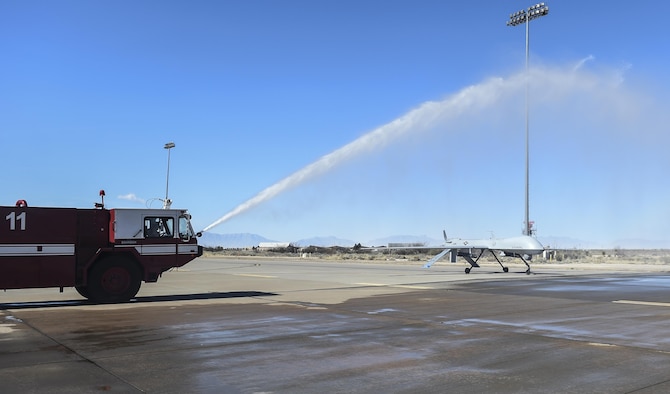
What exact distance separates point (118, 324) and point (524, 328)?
863 centimetres

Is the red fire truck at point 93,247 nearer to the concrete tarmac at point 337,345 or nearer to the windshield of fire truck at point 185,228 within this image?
the windshield of fire truck at point 185,228

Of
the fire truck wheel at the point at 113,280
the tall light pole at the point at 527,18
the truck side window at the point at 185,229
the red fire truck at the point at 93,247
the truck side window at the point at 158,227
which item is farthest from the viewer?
the tall light pole at the point at 527,18

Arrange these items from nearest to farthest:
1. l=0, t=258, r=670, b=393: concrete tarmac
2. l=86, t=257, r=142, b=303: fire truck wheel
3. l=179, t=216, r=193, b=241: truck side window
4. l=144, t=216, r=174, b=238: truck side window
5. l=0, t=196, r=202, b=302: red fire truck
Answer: l=0, t=258, r=670, b=393: concrete tarmac → l=0, t=196, r=202, b=302: red fire truck → l=86, t=257, r=142, b=303: fire truck wheel → l=144, t=216, r=174, b=238: truck side window → l=179, t=216, r=193, b=241: truck side window

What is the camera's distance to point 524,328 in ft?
37.1

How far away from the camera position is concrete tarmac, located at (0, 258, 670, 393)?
6887 millimetres

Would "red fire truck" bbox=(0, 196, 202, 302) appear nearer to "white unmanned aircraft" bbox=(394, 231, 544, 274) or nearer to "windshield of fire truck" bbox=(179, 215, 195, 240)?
"windshield of fire truck" bbox=(179, 215, 195, 240)

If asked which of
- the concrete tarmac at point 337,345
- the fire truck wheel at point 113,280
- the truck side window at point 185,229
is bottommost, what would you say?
the concrete tarmac at point 337,345

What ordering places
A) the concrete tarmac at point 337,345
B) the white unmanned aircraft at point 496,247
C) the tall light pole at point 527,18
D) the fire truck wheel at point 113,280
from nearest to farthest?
the concrete tarmac at point 337,345, the fire truck wheel at point 113,280, the white unmanned aircraft at point 496,247, the tall light pole at point 527,18

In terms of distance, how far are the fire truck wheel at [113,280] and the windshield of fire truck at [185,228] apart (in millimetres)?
1655

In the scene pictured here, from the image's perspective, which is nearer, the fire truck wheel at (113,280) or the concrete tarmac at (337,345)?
the concrete tarmac at (337,345)

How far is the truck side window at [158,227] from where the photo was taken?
16.3 m

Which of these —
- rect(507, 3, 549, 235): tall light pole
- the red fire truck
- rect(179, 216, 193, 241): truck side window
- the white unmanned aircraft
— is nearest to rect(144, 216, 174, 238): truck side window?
the red fire truck

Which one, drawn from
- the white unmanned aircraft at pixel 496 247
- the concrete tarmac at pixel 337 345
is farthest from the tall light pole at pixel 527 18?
Result: the concrete tarmac at pixel 337 345

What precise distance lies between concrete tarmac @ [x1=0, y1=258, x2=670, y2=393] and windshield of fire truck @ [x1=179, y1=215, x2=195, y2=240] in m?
2.01
